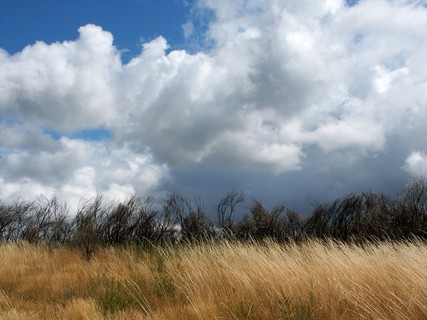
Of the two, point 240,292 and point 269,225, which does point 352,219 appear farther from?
point 240,292

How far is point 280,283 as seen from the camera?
5.61 m

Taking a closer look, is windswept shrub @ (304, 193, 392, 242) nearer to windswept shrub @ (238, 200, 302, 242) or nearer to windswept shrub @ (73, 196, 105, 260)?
windswept shrub @ (238, 200, 302, 242)

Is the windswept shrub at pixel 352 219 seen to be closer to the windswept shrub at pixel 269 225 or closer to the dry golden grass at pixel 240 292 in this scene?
the windswept shrub at pixel 269 225

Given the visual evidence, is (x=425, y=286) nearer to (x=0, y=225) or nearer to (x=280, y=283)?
(x=280, y=283)

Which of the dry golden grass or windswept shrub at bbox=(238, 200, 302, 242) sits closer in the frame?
the dry golden grass

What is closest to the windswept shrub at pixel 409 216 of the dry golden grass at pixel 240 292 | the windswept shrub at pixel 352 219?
the windswept shrub at pixel 352 219

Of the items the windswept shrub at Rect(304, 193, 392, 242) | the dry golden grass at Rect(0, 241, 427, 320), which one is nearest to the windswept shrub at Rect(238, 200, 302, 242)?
the windswept shrub at Rect(304, 193, 392, 242)

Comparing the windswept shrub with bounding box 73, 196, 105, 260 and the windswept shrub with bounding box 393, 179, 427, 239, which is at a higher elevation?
the windswept shrub with bounding box 73, 196, 105, 260

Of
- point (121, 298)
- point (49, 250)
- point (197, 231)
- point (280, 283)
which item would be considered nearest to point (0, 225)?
point (49, 250)

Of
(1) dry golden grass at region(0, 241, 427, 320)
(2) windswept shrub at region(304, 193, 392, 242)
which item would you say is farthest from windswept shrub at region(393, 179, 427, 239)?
(1) dry golden grass at region(0, 241, 427, 320)

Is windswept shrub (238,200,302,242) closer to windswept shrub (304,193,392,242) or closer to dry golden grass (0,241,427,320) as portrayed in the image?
windswept shrub (304,193,392,242)

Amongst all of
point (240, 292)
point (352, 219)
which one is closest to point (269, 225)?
point (352, 219)

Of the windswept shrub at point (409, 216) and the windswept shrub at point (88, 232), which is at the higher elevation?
the windswept shrub at point (88, 232)

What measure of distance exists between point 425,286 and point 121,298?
3.81m
